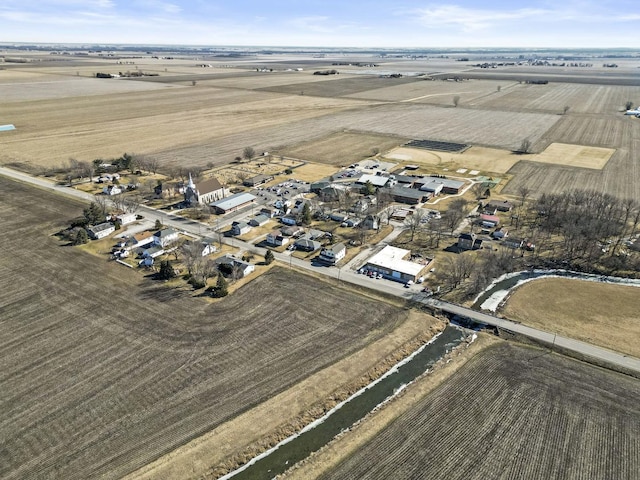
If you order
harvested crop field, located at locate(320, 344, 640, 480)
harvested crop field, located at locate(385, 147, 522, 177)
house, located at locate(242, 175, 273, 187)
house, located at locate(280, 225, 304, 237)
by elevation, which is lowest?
harvested crop field, located at locate(320, 344, 640, 480)

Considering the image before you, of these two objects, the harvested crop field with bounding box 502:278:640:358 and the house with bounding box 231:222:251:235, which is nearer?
the harvested crop field with bounding box 502:278:640:358

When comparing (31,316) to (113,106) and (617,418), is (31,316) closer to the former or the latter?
(617,418)

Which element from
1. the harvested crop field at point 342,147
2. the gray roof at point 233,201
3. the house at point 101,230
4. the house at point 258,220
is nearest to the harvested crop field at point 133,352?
the house at point 101,230

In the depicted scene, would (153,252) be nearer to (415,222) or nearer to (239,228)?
(239,228)

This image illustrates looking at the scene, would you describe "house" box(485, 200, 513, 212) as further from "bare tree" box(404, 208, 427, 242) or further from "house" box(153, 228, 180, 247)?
"house" box(153, 228, 180, 247)

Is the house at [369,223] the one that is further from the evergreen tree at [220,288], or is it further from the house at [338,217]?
the evergreen tree at [220,288]

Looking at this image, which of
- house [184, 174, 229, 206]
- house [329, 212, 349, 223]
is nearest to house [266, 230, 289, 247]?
house [329, 212, 349, 223]

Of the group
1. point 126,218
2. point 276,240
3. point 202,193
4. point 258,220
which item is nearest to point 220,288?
point 276,240
